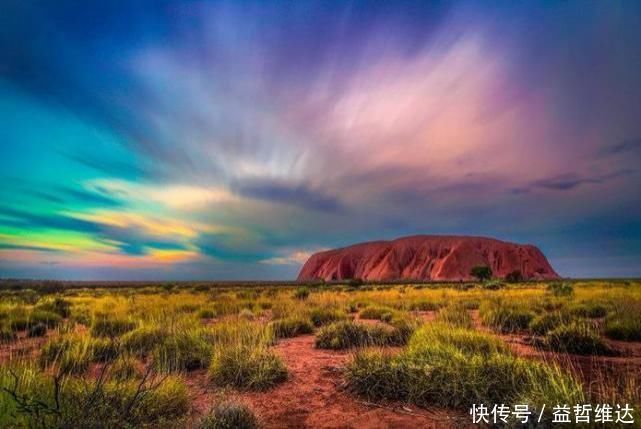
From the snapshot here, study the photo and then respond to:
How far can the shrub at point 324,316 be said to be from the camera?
13.1 m

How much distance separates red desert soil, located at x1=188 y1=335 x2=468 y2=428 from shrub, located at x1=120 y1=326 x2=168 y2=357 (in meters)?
2.34

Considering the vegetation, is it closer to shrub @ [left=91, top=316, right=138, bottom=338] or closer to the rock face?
shrub @ [left=91, top=316, right=138, bottom=338]

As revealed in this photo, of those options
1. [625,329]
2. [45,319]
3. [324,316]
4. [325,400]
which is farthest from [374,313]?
[45,319]

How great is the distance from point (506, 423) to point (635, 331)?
348 inches

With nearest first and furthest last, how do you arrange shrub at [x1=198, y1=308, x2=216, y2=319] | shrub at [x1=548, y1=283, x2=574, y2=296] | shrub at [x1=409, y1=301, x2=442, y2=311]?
1. shrub at [x1=198, y1=308, x2=216, y2=319]
2. shrub at [x1=409, y1=301, x2=442, y2=311]
3. shrub at [x1=548, y1=283, x2=574, y2=296]

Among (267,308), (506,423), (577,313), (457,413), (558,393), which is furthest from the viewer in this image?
(267,308)

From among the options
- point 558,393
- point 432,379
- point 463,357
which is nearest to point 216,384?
point 432,379

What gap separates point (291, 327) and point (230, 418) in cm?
742

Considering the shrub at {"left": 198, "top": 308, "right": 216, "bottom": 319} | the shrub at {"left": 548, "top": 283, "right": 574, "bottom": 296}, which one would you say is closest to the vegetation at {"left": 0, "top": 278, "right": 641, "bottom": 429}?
the shrub at {"left": 198, "top": 308, "right": 216, "bottom": 319}

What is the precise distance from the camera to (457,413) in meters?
4.69

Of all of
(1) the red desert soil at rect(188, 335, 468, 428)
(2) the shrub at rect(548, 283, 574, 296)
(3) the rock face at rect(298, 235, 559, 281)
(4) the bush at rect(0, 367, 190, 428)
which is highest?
(3) the rock face at rect(298, 235, 559, 281)

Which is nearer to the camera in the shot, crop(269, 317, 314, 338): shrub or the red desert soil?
the red desert soil

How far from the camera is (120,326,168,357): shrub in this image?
8.48 metres

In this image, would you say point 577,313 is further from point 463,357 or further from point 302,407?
point 302,407
